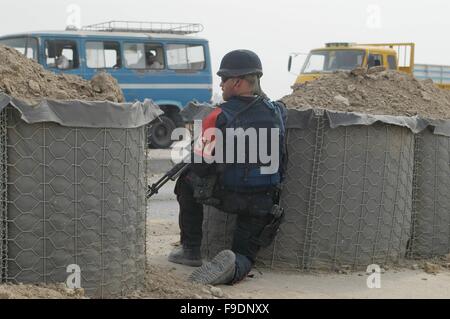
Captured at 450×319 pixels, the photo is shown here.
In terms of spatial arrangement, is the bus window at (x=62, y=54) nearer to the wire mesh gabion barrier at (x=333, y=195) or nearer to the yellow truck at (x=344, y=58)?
the yellow truck at (x=344, y=58)

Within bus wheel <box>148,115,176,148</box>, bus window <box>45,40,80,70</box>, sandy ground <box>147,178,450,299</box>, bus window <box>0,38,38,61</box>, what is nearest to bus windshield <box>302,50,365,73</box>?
bus wheel <box>148,115,176,148</box>

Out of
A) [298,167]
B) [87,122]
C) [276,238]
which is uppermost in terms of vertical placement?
[87,122]

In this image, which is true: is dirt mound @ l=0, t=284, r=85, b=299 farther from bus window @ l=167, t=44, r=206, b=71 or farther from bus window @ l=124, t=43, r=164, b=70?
bus window @ l=167, t=44, r=206, b=71

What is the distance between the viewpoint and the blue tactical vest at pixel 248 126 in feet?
17.0

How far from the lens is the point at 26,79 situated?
176 inches

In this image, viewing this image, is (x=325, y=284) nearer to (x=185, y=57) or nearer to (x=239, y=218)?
(x=239, y=218)

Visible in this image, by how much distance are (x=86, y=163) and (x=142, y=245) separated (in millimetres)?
787

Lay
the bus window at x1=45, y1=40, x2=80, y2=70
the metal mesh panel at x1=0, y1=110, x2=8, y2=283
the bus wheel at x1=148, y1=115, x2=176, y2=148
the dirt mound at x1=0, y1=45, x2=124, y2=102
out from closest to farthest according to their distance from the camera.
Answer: the metal mesh panel at x1=0, y1=110, x2=8, y2=283, the dirt mound at x1=0, y1=45, x2=124, y2=102, the bus window at x1=45, y1=40, x2=80, y2=70, the bus wheel at x1=148, y1=115, x2=176, y2=148

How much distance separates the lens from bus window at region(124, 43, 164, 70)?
17.8 m

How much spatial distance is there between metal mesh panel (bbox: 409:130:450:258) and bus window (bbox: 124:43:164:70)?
40.1 ft

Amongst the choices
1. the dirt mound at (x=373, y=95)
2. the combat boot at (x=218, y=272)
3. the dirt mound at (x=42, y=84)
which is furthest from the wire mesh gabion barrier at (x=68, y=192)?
the dirt mound at (x=373, y=95)

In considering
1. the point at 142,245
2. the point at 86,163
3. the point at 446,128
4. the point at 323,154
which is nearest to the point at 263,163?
the point at 323,154
